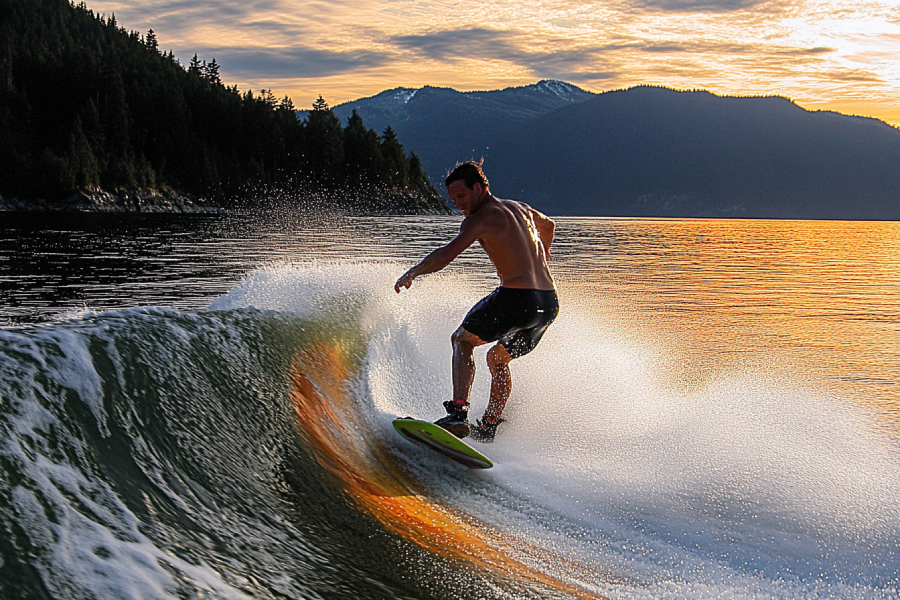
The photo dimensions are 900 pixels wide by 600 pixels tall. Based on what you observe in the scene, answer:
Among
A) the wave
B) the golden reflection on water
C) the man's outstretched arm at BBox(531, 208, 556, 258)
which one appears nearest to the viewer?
the wave

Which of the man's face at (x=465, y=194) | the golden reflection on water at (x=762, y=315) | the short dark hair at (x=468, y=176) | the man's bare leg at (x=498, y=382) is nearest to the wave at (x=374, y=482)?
the man's bare leg at (x=498, y=382)

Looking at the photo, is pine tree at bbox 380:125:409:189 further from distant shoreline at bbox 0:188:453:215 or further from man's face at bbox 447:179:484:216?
man's face at bbox 447:179:484:216

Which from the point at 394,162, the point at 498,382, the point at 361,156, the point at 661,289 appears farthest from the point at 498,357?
the point at 361,156

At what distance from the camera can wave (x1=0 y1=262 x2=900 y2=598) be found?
331 centimetres

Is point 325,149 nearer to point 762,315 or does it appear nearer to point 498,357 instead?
point 762,315

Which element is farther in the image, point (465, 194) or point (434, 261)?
point (465, 194)

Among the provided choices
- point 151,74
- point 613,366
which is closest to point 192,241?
point 613,366

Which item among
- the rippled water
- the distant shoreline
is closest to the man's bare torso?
the rippled water

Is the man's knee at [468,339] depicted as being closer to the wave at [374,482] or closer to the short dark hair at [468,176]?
the wave at [374,482]

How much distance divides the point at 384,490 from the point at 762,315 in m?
14.1

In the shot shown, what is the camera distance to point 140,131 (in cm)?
10012

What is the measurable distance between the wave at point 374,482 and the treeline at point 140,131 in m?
78.6

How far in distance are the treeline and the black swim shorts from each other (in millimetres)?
79383

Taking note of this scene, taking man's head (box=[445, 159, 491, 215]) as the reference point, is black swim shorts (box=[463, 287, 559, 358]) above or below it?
below
